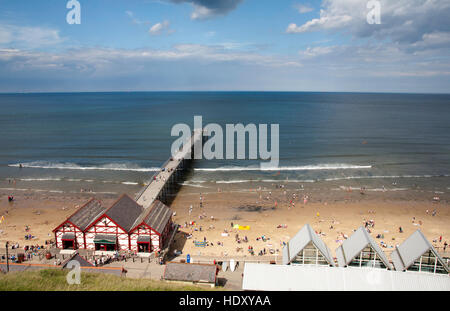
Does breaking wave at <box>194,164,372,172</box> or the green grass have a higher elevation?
breaking wave at <box>194,164,372,172</box>

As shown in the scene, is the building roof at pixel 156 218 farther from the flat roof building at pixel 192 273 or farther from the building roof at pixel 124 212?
the flat roof building at pixel 192 273

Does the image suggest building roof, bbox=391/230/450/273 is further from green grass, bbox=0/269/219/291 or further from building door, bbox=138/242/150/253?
building door, bbox=138/242/150/253

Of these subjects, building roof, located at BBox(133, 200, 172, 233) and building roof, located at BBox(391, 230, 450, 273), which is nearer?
building roof, located at BBox(391, 230, 450, 273)

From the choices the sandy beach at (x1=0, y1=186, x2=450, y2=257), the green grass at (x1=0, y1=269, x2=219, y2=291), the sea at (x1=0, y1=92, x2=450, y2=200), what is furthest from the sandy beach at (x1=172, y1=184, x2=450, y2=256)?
the green grass at (x1=0, y1=269, x2=219, y2=291)

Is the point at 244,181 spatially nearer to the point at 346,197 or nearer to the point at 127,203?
the point at 346,197

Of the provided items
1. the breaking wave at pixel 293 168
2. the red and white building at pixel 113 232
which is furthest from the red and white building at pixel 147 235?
the breaking wave at pixel 293 168

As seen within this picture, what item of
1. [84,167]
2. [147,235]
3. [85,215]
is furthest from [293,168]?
[84,167]
